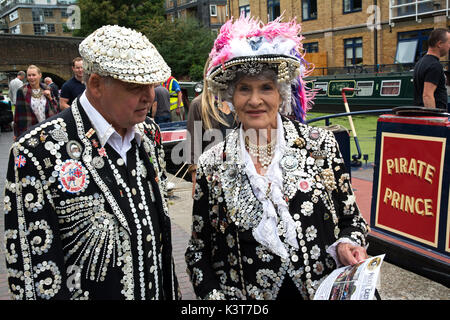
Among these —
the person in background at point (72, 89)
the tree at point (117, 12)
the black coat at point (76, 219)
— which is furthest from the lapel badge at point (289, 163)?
the tree at point (117, 12)

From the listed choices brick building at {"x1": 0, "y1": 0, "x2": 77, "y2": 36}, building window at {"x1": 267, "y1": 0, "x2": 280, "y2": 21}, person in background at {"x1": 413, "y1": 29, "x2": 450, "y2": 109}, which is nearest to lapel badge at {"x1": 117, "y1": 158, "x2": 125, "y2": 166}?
person in background at {"x1": 413, "y1": 29, "x2": 450, "y2": 109}

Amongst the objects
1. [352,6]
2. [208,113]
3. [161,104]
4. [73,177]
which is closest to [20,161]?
[73,177]

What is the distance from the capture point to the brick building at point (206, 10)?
159ft

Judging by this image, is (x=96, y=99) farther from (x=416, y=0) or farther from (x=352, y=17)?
(x=352, y=17)

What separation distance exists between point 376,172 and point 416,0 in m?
24.3

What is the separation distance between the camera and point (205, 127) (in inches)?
180

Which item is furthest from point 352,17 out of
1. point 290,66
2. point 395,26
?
point 290,66

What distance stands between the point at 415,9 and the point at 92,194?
1067 inches

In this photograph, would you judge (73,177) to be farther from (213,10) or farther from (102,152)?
(213,10)

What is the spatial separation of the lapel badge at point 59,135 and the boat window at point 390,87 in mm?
15222

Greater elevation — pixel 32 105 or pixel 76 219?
pixel 32 105

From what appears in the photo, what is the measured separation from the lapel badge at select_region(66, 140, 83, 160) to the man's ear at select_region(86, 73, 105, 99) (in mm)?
199

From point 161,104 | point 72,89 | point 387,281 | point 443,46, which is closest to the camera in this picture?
point 387,281

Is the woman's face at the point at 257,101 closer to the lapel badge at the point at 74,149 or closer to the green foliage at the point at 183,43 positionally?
the lapel badge at the point at 74,149
